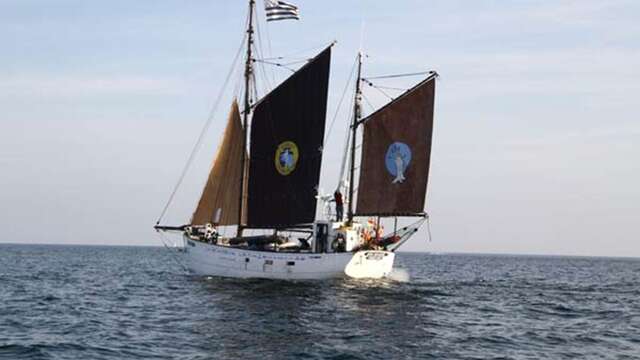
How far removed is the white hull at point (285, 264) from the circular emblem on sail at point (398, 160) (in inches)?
231

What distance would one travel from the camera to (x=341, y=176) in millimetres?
65250

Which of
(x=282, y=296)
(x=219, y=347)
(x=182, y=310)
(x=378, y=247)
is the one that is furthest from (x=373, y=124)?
(x=219, y=347)

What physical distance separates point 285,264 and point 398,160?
11.4 metres

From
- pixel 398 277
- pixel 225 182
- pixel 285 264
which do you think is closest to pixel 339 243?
pixel 285 264

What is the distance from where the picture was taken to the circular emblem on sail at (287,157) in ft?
206

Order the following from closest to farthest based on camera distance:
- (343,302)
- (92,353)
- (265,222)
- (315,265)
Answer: (92,353)
(343,302)
(315,265)
(265,222)

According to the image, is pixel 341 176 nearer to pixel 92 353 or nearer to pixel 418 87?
pixel 418 87

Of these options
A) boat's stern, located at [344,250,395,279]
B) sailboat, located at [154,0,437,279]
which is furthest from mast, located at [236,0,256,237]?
boat's stern, located at [344,250,395,279]

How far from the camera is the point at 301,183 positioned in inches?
2478

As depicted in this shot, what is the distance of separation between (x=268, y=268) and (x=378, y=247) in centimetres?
838

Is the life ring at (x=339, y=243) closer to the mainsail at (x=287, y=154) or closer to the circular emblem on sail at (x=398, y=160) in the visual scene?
the mainsail at (x=287, y=154)

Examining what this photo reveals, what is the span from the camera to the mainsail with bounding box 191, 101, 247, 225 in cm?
6288

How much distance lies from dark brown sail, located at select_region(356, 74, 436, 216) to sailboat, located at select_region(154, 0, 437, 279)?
74 millimetres

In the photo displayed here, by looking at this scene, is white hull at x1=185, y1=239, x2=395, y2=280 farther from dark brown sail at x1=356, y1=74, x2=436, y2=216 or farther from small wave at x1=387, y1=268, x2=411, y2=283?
small wave at x1=387, y1=268, x2=411, y2=283
